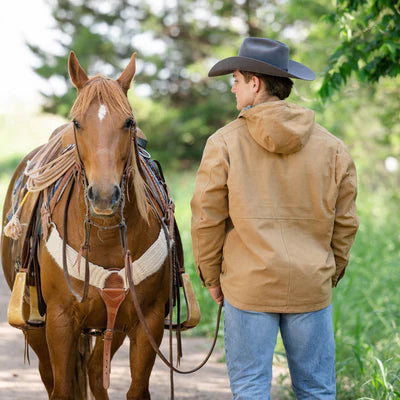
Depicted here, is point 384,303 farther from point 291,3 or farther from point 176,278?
point 291,3

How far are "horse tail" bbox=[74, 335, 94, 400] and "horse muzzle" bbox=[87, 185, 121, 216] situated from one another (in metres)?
1.60

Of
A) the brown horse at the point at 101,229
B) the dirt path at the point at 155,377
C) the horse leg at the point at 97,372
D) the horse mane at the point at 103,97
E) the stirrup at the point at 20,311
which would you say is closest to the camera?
the brown horse at the point at 101,229

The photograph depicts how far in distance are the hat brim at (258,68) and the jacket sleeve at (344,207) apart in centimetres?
39

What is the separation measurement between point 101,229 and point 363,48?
2768 mm

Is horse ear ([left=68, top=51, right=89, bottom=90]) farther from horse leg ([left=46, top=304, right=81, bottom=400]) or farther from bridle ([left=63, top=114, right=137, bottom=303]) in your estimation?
horse leg ([left=46, top=304, right=81, bottom=400])

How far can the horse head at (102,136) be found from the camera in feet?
8.64

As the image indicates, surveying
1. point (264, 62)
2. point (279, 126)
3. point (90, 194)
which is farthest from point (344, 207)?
point (90, 194)

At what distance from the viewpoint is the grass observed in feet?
13.7

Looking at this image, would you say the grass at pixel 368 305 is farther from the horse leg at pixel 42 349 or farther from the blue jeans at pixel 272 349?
the horse leg at pixel 42 349

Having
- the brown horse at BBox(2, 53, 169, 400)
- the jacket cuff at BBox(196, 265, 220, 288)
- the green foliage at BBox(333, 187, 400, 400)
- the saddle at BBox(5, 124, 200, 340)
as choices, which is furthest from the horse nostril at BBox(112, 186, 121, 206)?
the green foliage at BBox(333, 187, 400, 400)

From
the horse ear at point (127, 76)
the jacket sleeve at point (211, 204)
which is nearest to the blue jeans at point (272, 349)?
the jacket sleeve at point (211, 204)

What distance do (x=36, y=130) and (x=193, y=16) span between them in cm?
2163

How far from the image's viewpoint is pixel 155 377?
5.26 m

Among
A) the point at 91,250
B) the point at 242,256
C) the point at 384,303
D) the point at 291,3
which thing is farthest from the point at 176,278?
the point at 291,3
